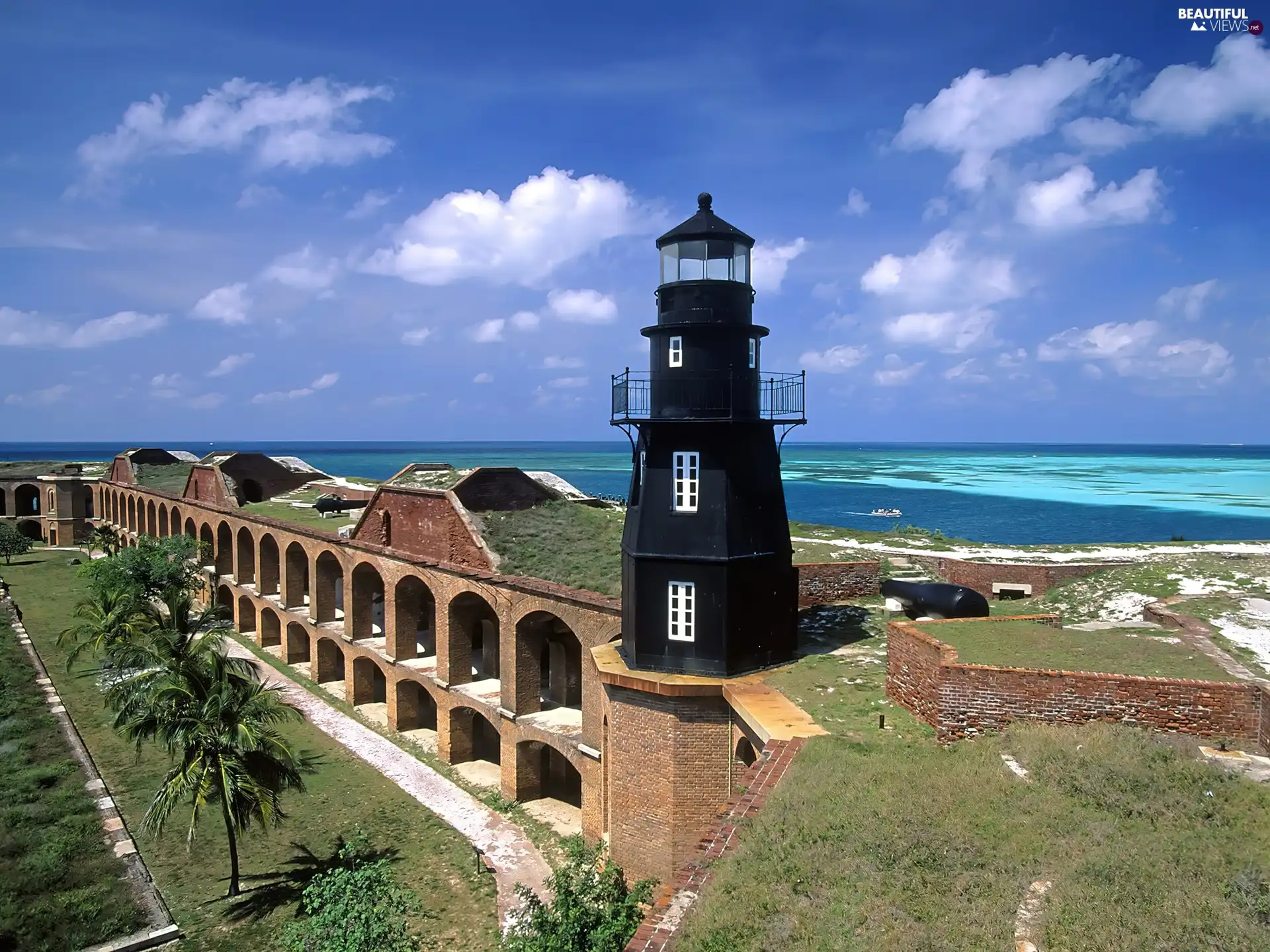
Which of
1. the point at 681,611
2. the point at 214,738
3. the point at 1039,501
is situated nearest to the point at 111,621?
the point at 214,738

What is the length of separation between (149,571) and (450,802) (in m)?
19.8

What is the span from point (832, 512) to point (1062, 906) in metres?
88.2

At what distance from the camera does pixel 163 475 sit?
5125 centimetres

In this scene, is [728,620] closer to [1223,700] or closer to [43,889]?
[1223,700]

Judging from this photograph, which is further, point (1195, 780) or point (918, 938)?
point (1195, 780)

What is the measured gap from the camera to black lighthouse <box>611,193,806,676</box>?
541 inches

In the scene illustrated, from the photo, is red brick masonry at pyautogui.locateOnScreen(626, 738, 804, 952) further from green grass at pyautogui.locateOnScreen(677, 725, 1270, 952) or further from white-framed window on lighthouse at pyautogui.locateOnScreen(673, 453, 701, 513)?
white-framed window on lighthouse at pyautogui.locateOnScreen(673, 453, 701, 513)

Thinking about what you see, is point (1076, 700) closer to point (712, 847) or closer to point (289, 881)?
point (712, 847)

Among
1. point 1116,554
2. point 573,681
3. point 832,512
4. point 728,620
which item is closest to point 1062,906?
point 728,620

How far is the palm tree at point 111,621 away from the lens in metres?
23.9

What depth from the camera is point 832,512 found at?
92438 mm

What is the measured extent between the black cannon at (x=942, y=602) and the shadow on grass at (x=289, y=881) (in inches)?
449

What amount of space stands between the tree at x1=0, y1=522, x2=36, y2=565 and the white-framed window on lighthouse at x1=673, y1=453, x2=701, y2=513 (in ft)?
177

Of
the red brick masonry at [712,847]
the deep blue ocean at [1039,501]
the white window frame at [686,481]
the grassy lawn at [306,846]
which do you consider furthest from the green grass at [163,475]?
the deep blue ocean at [1039,501]
